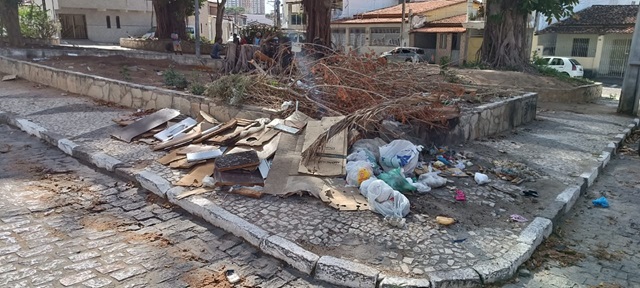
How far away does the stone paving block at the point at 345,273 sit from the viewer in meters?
3.36

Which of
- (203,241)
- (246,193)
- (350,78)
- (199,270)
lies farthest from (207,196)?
(350,78)

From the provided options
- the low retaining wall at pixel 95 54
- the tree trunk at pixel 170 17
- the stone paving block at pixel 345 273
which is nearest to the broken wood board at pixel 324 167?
the stone paving block at pixel 345 273

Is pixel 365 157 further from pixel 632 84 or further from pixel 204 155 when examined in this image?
pixel 632 84

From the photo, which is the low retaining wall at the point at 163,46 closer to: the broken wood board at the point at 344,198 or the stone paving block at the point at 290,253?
the broken wood board at the point at 344,198

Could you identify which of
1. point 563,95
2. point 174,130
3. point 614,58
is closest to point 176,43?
point 174,130

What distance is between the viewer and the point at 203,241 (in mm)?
4023

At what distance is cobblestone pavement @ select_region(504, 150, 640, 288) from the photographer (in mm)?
3568

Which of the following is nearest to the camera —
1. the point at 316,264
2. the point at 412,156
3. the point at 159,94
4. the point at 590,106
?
the point at 316,264

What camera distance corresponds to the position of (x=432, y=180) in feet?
17.2

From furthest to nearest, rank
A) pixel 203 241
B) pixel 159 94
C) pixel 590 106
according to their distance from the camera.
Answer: pixel 590 106, pixel 159 94, pixel 203 241

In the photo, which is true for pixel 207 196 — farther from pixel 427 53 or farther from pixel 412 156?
pixel 427 53

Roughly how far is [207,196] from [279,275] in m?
1.57

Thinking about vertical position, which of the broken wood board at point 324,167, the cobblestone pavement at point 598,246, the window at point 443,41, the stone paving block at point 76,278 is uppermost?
the window at point 443,41

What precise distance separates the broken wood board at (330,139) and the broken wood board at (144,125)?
9.17 feet
